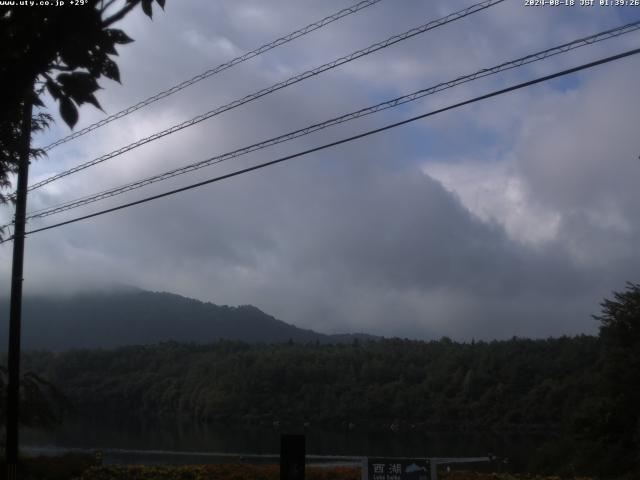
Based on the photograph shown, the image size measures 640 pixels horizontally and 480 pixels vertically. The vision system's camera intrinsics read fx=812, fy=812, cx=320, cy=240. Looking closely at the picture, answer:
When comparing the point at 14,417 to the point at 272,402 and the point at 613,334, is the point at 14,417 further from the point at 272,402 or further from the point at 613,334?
the point at 272,402

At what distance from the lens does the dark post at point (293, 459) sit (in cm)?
1184

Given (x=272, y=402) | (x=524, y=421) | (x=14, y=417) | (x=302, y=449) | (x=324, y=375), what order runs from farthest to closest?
(x=324, y=375) < (x=272, y=402) < (x=524, y=421) < (x=14, y=417) < (x=302, y=449)

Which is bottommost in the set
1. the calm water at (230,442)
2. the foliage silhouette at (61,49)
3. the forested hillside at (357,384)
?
the calm water at (230,442)

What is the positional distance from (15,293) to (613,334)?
22512 millimetres

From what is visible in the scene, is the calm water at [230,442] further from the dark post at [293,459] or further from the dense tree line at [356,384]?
the dark post at [293,459]

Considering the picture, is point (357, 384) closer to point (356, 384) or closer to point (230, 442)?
point (356, 384)

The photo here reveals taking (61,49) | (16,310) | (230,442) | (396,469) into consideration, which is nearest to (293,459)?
(396,469)

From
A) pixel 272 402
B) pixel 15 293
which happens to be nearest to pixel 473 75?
pixel 15 293

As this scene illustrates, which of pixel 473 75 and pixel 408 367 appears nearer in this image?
pixel 473 75

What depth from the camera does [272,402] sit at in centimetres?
7206

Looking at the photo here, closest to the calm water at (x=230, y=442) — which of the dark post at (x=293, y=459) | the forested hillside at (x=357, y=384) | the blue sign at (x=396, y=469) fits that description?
the forested hillside at (x=357, y=384)

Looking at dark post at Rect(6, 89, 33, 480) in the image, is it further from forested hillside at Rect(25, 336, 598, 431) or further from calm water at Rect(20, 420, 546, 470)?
forested hillside at Rect(25, 336, 598, 431)

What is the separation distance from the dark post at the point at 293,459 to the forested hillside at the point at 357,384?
151ft

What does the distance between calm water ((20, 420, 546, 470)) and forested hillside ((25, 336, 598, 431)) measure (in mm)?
5047
